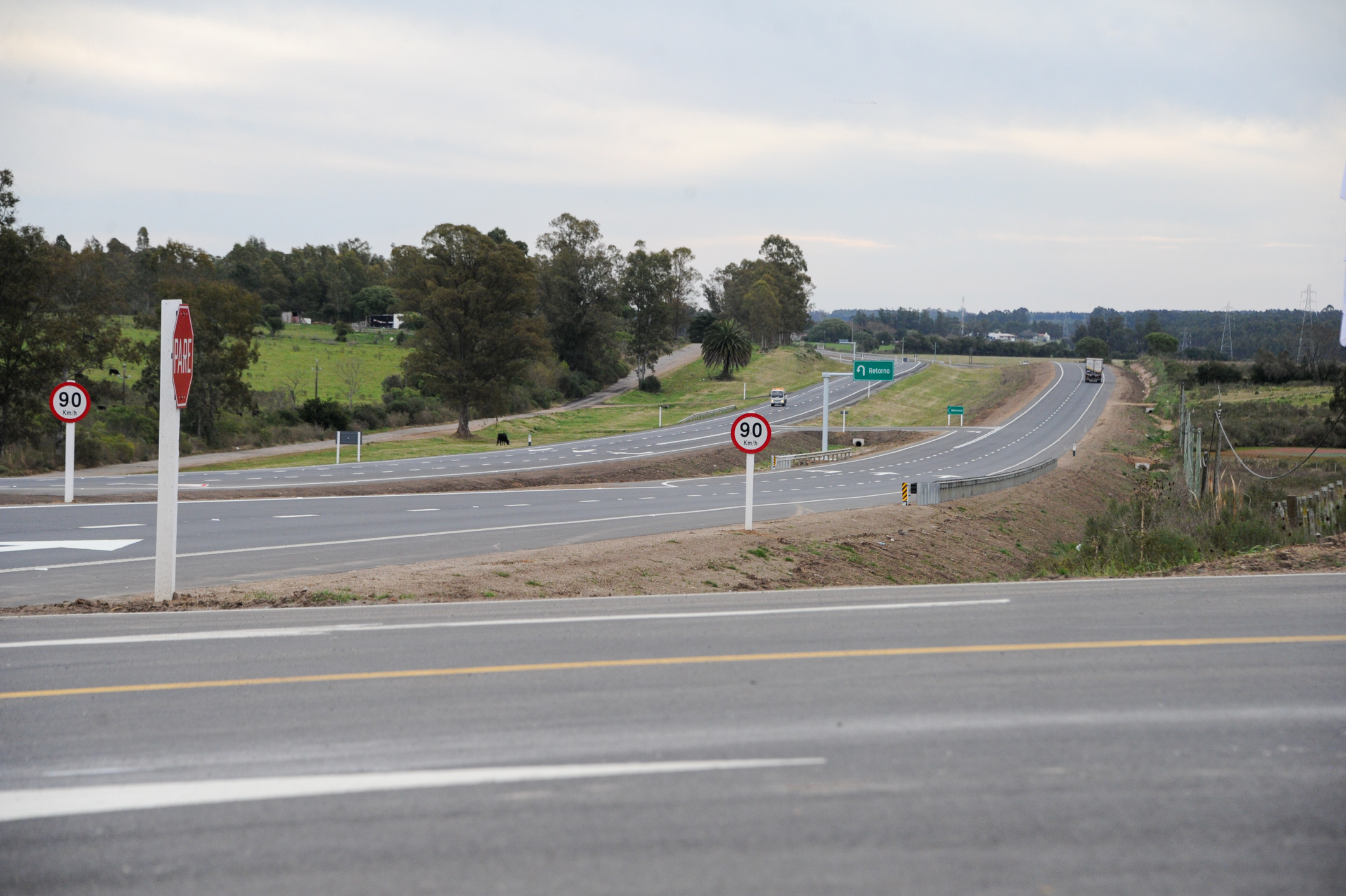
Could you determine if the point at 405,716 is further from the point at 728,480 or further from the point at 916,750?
the point at 728,480

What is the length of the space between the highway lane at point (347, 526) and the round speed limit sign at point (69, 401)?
2.14 m

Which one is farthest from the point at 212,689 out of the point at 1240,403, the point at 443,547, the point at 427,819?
the point at 1240,403

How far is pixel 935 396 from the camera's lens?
9362 cm

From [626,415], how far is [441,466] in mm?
38994

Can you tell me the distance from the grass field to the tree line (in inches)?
108

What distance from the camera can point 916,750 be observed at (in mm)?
5520

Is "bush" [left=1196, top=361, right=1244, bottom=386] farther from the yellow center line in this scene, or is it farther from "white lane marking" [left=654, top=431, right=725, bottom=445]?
the yellow center line

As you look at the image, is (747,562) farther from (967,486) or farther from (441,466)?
(441,466)

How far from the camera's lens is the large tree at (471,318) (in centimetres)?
5809

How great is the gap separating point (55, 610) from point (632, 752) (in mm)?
7603

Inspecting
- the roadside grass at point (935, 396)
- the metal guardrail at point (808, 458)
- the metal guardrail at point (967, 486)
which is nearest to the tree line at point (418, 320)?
the metal guardrail at point (808, 458)

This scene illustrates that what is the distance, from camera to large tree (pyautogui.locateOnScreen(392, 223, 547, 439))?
191ft

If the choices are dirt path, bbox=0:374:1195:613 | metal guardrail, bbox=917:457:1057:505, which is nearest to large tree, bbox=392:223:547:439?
metal guardrail, bbox=917:457:1057:505

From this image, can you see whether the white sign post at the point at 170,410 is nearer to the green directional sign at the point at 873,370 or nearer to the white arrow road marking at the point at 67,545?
the white arrow road marking at the point at 67,545
